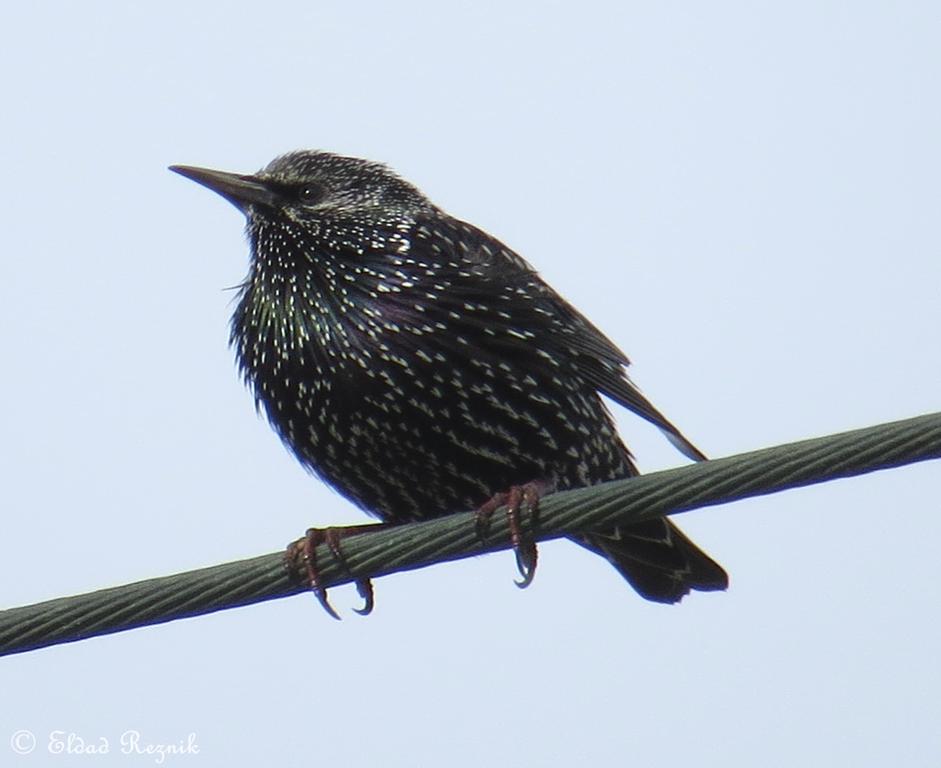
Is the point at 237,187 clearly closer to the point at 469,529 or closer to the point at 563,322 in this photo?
the point at 563,322

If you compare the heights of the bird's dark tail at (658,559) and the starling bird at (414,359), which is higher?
the starling bird at (414,359)

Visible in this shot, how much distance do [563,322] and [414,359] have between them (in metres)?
0.67

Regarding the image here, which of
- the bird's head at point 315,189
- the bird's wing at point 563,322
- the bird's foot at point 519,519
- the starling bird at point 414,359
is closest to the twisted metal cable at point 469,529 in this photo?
the bird's foot at point 519,519

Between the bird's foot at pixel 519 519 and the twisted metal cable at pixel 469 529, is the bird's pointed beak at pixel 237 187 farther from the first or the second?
the twisted metal cable at pixel 469 529

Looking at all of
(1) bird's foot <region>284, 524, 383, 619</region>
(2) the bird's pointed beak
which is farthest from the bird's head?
(1) bird's foot <region>284, 524, 383, 619</region>

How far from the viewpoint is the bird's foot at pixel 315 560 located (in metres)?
4.45

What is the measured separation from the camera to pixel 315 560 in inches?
184

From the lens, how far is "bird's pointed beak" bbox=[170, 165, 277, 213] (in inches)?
224

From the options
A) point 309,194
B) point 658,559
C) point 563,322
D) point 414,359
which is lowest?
point 658,559

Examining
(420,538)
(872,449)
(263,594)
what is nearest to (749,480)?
(872,449)

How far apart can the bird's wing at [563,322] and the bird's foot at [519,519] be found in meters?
0.67

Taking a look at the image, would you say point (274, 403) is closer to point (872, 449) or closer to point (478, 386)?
point (478, 386)

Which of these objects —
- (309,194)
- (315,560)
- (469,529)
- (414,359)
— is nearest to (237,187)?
(309,194)

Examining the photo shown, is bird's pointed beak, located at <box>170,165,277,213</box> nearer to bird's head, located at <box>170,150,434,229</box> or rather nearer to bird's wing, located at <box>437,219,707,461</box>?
bird's head, located at <box>170,150,434,229</box>
